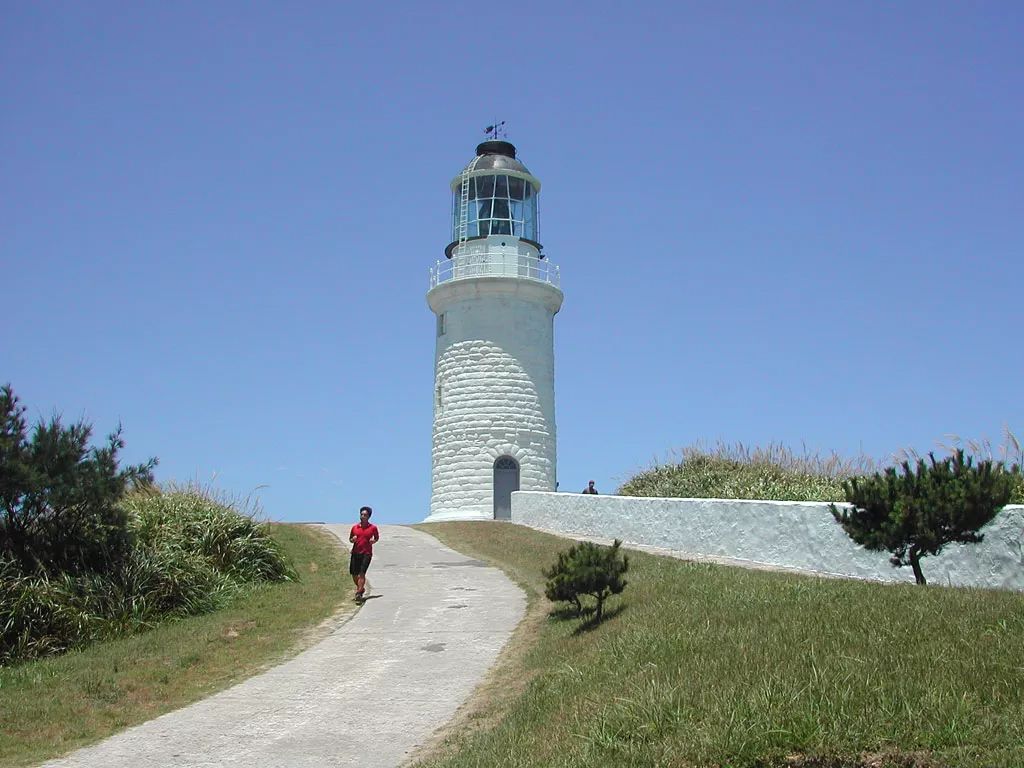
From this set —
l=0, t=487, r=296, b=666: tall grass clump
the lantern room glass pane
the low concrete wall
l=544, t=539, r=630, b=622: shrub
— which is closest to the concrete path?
l=544, t=539, r=630, b=622: shrub

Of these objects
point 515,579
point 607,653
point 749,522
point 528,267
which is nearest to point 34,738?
point 607,653

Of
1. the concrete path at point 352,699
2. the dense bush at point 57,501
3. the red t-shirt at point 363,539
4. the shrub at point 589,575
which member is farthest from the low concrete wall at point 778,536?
the dense bush at point 57,501

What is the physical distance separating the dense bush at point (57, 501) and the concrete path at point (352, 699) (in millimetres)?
4176

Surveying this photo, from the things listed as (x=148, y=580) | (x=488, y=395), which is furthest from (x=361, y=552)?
(x=488, y=395)

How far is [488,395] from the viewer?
30.9 meters

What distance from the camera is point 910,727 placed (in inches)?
228

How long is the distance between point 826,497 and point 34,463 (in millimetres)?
14323

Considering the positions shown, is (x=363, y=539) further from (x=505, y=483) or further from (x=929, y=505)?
(x=505, y=483)

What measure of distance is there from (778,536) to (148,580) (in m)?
10.1

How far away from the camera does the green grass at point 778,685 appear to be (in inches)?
227

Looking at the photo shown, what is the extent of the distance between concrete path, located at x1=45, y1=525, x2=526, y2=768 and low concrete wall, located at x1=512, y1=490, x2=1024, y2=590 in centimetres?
455

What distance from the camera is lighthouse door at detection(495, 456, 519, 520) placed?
1217 inches

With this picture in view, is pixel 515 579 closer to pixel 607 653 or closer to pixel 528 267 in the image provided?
pixel 607 653

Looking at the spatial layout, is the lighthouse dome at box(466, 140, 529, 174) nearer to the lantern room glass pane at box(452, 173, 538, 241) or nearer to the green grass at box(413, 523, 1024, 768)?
the lantern room glass pane at box(452, 173, 538, 241)
